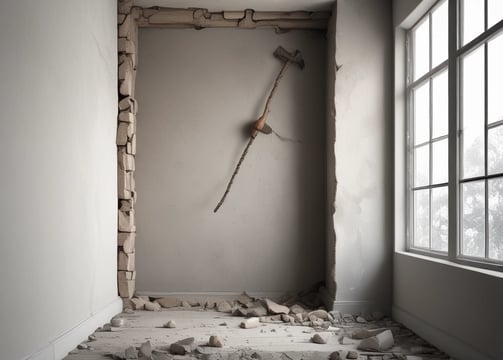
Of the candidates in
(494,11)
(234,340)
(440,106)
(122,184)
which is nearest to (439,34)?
(440,106)

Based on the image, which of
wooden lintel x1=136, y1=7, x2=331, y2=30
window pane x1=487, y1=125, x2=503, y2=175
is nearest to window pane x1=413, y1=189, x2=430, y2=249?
window pane x1=487, y1=125, x2=503, y2=175

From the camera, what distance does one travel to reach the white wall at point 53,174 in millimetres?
2426

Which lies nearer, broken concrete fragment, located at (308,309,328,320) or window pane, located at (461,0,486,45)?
window pane, located at (461,0,486,45)

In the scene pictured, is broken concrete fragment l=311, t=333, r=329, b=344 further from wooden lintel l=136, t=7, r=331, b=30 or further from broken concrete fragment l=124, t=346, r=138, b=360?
wooden lintel l=136, t=7, r=331, b=30

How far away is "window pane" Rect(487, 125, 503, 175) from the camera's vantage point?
8.87 ft

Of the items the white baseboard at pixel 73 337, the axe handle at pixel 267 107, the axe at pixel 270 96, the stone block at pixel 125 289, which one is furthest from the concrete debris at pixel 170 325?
the axe handle at pixel 267 107

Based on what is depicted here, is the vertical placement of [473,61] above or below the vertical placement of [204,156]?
above

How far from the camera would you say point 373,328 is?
391cm

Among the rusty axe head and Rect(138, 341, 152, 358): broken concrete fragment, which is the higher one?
the rusty axe head

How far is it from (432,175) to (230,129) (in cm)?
218

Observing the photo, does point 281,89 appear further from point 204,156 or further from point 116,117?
point 116,117

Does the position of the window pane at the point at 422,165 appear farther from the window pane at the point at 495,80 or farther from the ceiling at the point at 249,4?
the ceiling at the point at 249,4

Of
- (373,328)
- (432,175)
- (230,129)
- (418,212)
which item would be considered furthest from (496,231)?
(230,129)

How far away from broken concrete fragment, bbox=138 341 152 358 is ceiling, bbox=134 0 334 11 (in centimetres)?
320
